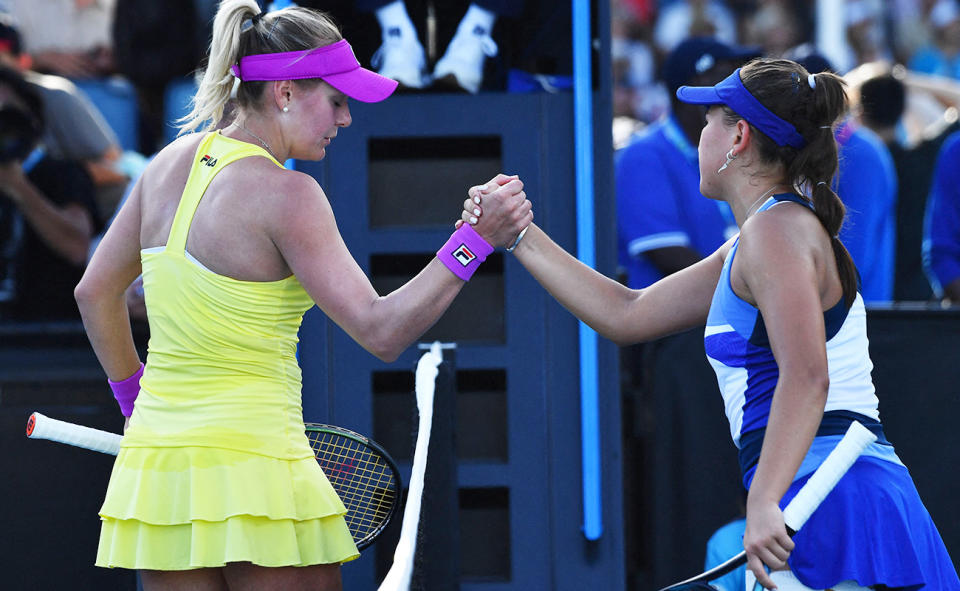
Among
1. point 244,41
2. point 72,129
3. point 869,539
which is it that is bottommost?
point 869,539

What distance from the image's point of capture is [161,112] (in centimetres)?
618

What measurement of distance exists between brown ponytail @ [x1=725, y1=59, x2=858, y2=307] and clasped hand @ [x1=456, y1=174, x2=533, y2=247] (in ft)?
1.87

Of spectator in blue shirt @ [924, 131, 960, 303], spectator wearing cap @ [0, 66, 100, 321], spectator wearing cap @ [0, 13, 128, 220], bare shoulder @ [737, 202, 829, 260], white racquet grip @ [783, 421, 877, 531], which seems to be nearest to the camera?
white racquet grip @ [783, 421, 877, 531]

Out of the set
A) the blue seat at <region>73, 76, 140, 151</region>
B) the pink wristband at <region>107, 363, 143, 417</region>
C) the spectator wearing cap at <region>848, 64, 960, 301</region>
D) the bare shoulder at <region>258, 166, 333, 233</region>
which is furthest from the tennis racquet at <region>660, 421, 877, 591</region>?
the blue seat at <region>73, 76, 140, 151</region>

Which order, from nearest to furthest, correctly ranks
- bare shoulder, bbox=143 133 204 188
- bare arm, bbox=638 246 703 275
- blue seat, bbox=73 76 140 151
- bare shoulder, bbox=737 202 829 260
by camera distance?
bare shoulder, bbox=737 202 829 260 < bare shoulder, bbox=143 133 204 188 < bare arm, bbox=638 246 703 275 < blue seat, bbox=73 76 140 151

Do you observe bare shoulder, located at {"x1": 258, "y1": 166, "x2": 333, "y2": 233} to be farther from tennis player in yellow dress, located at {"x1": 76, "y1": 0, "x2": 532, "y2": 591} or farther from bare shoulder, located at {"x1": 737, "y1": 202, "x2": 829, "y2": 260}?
bare shoulder, located at {"x1": 737, "y1": 202, "x2": 829, "y2": 260}

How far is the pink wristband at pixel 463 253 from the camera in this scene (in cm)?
246

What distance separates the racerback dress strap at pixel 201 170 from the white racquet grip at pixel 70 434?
46cm

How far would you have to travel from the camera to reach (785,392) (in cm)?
218

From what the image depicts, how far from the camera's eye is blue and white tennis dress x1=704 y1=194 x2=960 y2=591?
223cm

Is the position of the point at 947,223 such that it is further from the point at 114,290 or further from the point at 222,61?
the point at 114,290

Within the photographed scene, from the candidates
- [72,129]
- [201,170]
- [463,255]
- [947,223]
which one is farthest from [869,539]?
[72,129]

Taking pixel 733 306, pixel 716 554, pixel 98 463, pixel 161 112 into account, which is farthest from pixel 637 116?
pixel 733 306

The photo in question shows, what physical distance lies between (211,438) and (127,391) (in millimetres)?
466
